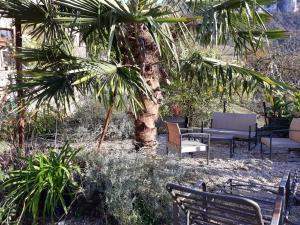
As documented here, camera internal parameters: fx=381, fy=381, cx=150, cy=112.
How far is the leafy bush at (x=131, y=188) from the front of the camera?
386 cm

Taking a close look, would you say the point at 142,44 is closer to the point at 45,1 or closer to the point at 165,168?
the point at 45,1

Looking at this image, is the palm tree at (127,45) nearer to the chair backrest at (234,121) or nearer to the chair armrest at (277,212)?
the chair armrest at (277,212)

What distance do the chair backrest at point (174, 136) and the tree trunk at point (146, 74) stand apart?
3.70ft

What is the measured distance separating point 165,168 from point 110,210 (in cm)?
80

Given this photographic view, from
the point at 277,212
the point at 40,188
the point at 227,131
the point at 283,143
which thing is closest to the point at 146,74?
the point at 40,188

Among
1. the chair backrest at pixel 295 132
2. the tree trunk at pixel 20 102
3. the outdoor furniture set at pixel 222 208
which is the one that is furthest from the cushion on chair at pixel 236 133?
the outdoor furniture set at pixel 222 208

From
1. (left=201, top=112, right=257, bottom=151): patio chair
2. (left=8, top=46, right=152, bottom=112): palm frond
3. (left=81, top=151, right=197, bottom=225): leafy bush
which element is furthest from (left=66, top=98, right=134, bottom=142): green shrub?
(left=81, top=151, right=197, bottom=225): leafy bush

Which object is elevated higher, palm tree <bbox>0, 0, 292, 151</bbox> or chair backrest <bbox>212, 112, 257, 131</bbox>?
palm tree <bbox>0, 0, 292, 151</bbox>

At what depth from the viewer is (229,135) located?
764 centimetres

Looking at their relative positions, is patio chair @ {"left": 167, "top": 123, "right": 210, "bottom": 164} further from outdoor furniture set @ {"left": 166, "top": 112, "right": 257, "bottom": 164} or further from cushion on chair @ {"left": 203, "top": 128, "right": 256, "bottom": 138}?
cushion on chair @ {"left": 203, "top": 128, "right": 256, "bottom": 138}

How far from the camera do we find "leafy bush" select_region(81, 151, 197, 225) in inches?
152

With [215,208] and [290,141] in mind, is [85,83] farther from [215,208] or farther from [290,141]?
[290,141]

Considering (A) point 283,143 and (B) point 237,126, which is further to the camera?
(B) point 237,126

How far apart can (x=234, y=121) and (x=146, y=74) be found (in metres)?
3.68
